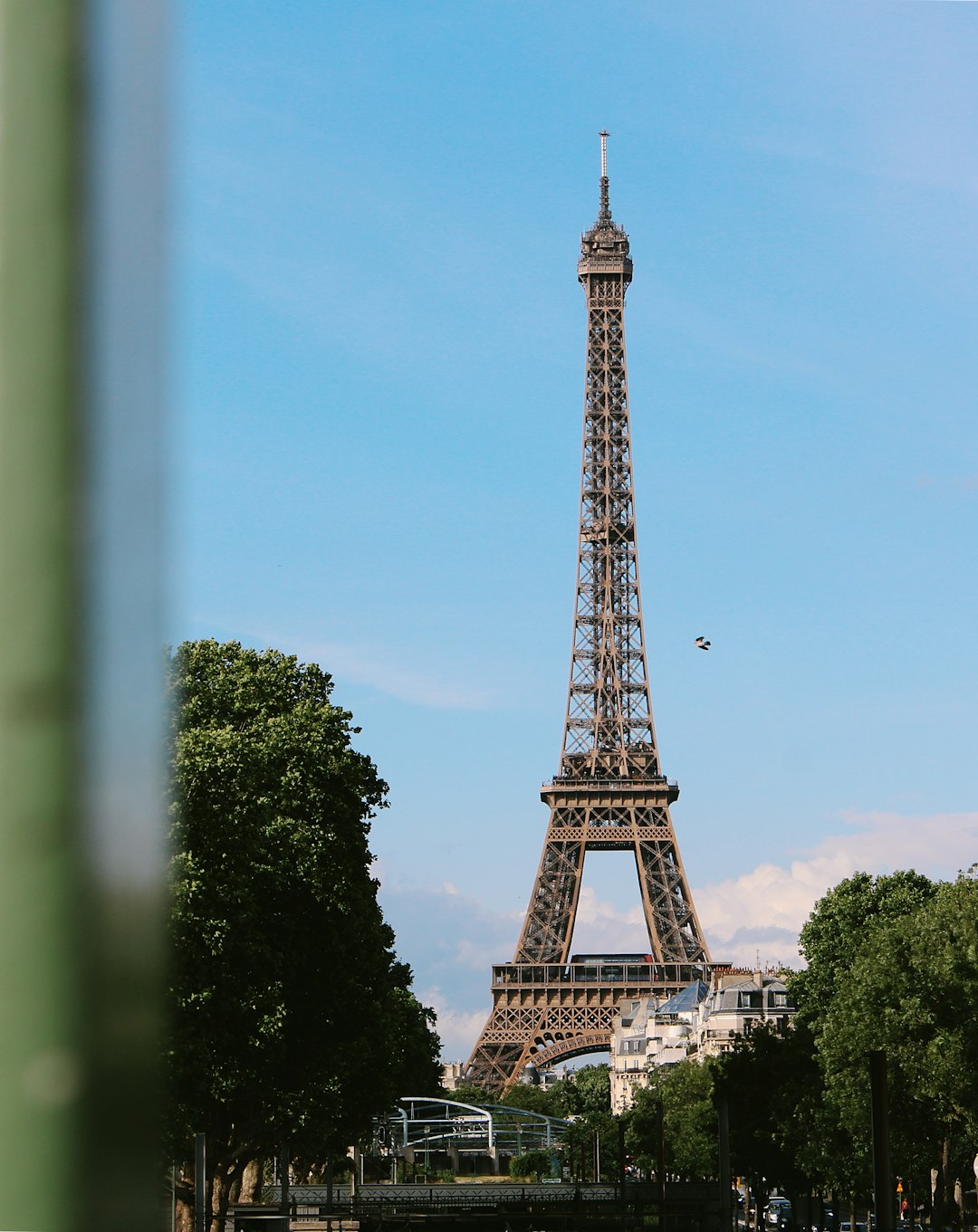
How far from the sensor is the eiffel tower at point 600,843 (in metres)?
132

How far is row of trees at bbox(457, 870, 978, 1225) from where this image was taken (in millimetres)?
53250

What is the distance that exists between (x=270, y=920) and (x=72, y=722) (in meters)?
42.8

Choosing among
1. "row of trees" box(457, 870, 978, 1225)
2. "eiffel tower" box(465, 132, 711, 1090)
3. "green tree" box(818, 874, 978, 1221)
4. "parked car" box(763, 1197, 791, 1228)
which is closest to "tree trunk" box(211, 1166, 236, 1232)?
"row of trees" box(457, 870, 978, 1225)

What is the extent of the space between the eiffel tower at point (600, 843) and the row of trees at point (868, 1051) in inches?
1969

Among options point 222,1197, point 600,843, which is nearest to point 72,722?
point 222,1197

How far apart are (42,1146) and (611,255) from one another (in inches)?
6273

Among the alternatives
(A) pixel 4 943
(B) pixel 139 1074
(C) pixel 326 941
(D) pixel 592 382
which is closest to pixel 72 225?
(A) pixel 4 943

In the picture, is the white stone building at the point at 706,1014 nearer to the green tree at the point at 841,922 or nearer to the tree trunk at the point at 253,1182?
the green tree at the point at 841,922

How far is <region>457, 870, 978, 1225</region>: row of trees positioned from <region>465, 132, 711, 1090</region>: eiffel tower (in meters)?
50.0

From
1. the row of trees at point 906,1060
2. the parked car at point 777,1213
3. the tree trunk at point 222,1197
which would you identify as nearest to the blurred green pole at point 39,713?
the tree trunk at point 222,1197

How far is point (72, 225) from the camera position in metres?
1.55

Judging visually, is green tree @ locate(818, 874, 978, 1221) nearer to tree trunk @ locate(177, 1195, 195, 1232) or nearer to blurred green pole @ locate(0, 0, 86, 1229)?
tree trunk @ locate(177, 1195, 195, 1232)

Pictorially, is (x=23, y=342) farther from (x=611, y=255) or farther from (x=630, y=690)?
(x=611, y=255)

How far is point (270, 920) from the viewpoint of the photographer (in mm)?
43438
